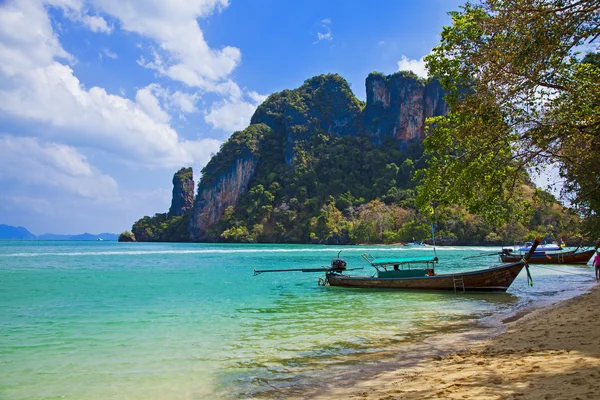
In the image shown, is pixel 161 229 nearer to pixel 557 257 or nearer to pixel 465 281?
pixel 557 257

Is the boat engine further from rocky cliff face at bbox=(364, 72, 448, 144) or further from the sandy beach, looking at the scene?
rocky cliff face at bbox=(364, 72, 448, 144)

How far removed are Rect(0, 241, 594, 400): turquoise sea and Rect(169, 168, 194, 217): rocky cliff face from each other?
157862 mm

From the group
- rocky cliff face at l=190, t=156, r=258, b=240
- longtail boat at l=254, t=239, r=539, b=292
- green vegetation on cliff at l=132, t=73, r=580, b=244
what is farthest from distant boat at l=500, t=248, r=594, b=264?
rocky cliff face at l=190, t=156, r=258, b=240

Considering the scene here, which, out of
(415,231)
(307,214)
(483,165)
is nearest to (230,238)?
(307,214)

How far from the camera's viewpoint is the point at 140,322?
14312mm

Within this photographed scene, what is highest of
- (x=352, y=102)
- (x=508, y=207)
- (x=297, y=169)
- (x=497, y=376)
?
(x=352, y=102)

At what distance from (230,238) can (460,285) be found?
4719 inches

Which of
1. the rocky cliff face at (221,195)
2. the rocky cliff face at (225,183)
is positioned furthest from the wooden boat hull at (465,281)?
the rocky cliff face at (225,183)

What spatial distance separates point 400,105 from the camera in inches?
5546

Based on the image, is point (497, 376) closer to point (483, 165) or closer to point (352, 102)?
point (483, 165)

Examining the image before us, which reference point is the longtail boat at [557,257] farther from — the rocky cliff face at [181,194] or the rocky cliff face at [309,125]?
the rocky cliff face at [181,194]

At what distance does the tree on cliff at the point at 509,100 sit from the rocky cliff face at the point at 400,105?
4933 inches

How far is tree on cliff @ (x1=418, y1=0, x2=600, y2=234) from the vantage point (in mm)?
7195

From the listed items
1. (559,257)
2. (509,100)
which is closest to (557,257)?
(559,257)
